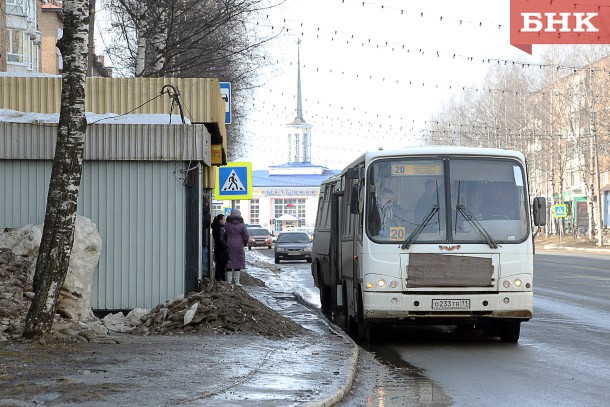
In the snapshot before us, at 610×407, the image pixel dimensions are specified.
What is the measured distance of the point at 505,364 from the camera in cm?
1323

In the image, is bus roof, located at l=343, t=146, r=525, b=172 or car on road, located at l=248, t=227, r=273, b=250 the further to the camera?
car on road, located at l=248, t=227, r=273, b=250

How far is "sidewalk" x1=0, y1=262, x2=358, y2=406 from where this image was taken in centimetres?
902

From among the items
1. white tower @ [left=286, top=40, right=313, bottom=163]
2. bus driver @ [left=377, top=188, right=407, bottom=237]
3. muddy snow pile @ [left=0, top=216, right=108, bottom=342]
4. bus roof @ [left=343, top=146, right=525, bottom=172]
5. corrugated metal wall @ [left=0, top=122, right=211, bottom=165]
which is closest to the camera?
muddy snow pile @ [left=0, top=216, right=108, bottom=342]

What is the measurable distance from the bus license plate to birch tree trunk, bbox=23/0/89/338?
4939mm

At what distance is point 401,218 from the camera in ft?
51.1

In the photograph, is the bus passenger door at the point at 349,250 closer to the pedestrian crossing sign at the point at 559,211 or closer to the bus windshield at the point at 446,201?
the bus windshield at the point at 446,201

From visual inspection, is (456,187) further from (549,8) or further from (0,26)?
(0,26)

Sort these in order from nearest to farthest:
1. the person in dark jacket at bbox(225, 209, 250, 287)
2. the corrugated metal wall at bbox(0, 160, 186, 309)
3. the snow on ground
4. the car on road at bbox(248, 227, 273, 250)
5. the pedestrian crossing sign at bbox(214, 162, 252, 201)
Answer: the corrugated metal wall at bbox(0, 160, 186, 309)
the person in dark jacket at bbox(225, 209, 250, 287)
the snow on ground
the pedestrian crossing sign at bbox(214, 162, 252, 201)
the car on road at bbox(248, 227, 273, 250)

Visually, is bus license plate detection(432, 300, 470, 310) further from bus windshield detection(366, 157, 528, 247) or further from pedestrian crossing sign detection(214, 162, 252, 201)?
pedestrian crossing sign detection(214, 162, 252, 201)

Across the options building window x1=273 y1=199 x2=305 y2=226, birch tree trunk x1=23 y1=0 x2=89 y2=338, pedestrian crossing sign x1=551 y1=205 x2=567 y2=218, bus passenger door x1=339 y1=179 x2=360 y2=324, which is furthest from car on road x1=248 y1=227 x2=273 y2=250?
birch tree trunk x1=23 y1=0 x2=89 y2=338

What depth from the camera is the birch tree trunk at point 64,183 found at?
1270 centimetres

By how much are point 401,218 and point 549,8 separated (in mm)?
21925

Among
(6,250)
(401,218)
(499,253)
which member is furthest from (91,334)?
(499,253)

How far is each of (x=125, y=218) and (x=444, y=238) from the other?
15.6 ft
